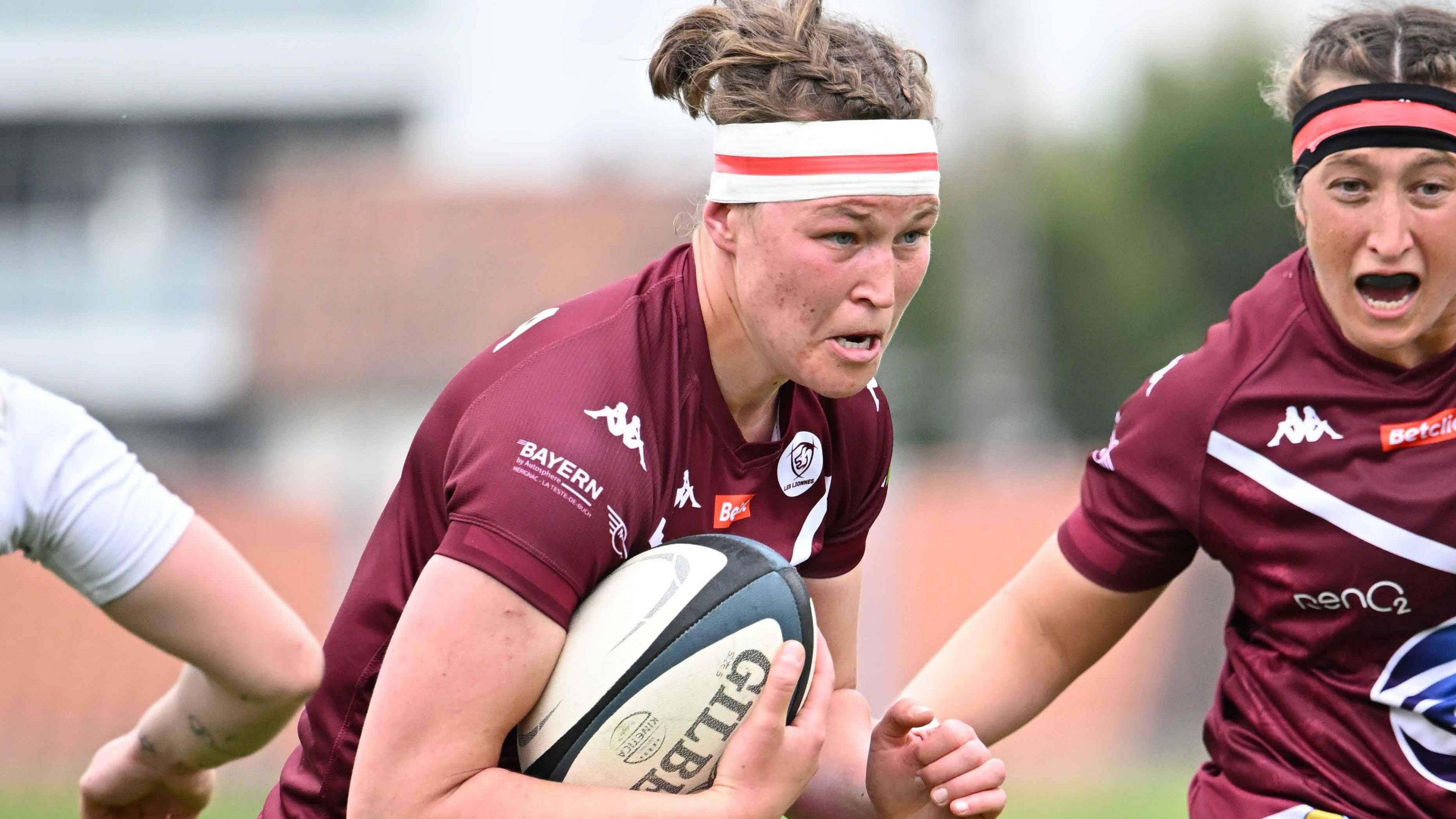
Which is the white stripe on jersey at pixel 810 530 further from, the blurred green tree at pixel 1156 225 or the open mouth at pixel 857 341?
the blurred green tree at pixel 1156 225

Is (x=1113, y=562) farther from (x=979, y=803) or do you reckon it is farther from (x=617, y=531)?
(x=617, y=531)

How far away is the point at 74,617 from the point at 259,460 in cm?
1703

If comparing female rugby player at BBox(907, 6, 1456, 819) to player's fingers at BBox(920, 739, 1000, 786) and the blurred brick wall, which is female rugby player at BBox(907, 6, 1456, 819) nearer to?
player's fingers at BBox(920, 739, 1000, 786)

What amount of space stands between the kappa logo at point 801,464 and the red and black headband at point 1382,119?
1285 mm

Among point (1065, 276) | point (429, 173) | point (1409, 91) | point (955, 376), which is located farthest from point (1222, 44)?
point (1409, 91)

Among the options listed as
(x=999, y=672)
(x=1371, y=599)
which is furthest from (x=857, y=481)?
(x=1371, y=599)

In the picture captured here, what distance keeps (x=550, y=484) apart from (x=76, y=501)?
992 mm

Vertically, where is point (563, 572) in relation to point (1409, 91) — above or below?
below

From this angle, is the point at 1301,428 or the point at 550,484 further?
the point at 1301,428

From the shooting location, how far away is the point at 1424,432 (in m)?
3.76

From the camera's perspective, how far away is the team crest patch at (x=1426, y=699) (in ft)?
12.2

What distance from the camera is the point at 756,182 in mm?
3416

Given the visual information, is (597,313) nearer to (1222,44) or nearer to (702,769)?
(702,769)

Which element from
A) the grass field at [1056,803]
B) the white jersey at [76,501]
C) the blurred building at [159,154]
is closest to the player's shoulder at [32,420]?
the white jersey at [76,501]
